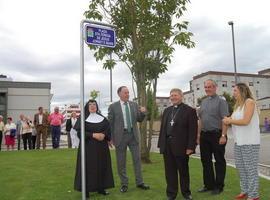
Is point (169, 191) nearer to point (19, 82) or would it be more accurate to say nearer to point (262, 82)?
point (19, 82)

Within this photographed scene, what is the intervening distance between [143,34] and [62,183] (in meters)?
Result: 5.43

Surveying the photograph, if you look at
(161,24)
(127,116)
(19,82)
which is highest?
(19,82)

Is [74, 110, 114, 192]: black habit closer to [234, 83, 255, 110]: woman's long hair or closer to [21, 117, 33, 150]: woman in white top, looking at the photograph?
[234, 83, 255, 110]: woman's long hair

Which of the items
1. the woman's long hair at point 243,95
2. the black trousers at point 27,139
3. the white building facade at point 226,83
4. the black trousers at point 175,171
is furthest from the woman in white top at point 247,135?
the white building facade at point 226,83

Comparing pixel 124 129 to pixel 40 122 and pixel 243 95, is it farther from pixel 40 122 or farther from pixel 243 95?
pixel 40 122

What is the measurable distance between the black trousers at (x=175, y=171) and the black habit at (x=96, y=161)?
4.11ft

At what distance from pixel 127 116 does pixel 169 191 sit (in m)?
1.84

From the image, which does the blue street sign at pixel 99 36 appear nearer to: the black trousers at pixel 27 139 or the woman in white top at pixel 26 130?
the woman in white top at pixel 26 130

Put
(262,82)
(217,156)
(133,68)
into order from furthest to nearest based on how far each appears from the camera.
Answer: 1. (262,82)
2. (133,68)
3. (217,156)

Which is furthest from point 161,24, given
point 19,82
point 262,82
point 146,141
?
point 262,82

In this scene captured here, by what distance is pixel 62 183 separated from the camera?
31.6ft

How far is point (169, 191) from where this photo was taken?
775 cm

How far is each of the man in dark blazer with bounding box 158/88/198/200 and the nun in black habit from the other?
48.4 inches

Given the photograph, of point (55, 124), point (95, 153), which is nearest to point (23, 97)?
point (55, 124)
